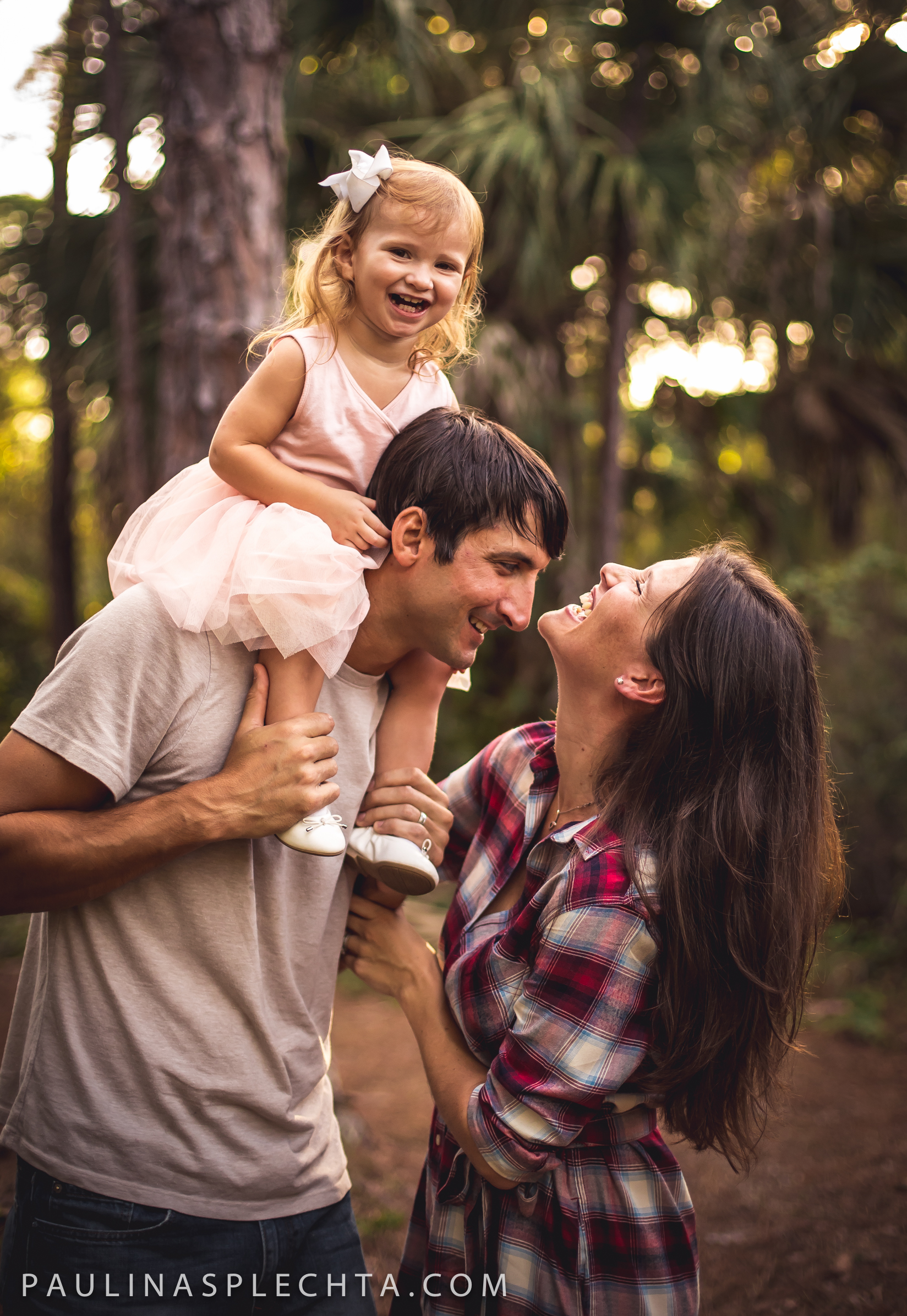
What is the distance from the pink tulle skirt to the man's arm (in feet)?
0.40

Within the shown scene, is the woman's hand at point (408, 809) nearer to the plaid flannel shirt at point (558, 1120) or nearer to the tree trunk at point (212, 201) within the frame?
the plaid flannel shirt at point (558, 1120)

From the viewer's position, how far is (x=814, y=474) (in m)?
7.84

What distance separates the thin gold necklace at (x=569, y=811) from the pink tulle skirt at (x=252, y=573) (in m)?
0.57

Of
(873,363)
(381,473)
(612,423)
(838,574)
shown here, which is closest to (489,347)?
(612,423)

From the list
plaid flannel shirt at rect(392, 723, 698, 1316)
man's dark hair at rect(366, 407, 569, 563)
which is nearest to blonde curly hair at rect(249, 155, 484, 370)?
man's dark hair at rect(366, 407, 569, 563)

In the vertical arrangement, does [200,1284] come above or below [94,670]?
below

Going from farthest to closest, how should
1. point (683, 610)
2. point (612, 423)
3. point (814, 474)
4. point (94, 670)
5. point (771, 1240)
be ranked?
point (814, 474)
point (612, 423)
point (771, 1240)
point (683, 610)
point (94, 670)

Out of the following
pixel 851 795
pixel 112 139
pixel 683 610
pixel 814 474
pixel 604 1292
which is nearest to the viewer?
pixel 604 1292

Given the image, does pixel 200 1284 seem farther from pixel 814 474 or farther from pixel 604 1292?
pixel 814 474

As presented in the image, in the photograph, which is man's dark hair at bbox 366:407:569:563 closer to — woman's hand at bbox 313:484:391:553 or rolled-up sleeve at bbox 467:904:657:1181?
woman's hand at bbox 313:484:391:553

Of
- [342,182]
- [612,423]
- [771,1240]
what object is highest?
[342,182]

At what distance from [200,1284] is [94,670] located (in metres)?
1.03

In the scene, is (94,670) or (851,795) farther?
(851,795)

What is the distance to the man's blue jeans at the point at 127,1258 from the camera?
4.93 ft
